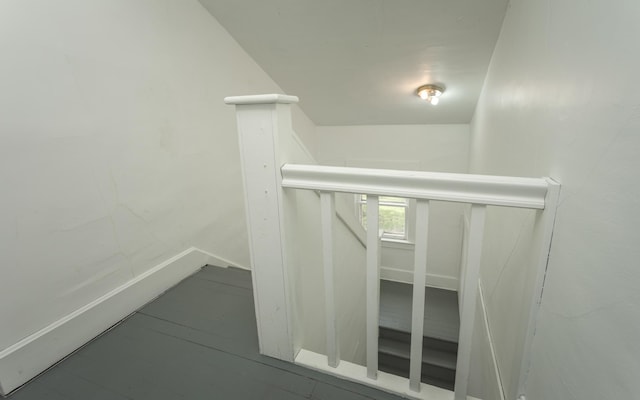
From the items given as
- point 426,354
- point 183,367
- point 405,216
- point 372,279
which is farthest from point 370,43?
point 426,354

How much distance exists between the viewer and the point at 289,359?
1.06 m

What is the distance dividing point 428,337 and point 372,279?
2.65 metres

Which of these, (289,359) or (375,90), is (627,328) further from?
(375,90)

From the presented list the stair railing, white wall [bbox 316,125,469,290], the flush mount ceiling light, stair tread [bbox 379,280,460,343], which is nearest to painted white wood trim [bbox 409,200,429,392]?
the stair railing

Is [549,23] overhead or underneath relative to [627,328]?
overhead

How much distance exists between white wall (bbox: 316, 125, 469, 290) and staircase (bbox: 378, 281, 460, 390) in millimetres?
403

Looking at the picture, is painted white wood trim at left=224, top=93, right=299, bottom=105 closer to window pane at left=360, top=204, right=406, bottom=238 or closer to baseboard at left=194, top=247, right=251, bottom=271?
baseboard at left=194, top=247, right=251, bottom=271

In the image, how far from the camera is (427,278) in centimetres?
390

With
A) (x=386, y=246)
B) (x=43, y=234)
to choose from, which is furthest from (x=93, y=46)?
(x=386, y=246)

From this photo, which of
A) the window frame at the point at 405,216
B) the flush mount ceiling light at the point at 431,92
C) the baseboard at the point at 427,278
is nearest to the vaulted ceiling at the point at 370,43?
the flush mount ceiling light at the point at 431,92

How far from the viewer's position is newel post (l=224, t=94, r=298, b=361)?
875mm

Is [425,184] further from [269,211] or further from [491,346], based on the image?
[491,346]

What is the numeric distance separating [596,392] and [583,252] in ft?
0.78

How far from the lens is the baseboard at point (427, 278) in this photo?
151 inches
